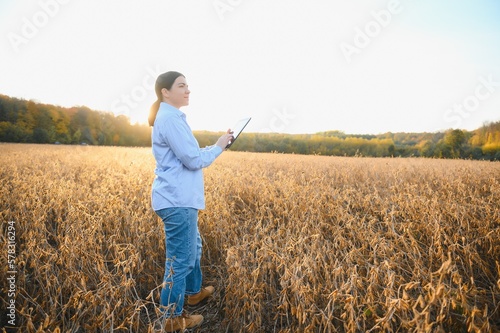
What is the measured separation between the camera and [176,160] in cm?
221

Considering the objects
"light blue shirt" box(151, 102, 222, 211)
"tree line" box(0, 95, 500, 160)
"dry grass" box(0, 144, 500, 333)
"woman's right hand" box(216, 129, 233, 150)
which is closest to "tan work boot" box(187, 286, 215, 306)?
"dry grass" box(0, 144, 500, 333)

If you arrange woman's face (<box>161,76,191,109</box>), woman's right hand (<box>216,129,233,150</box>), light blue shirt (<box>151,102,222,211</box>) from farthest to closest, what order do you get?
woman's right hand (<box>216,129,233,150</box>) → woman's face (<box>161,76,191,109</box>) → light blue shirt (<box>151,102,222,211</box>)

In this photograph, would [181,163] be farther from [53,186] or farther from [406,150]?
[406,150]

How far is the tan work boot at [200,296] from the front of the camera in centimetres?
271

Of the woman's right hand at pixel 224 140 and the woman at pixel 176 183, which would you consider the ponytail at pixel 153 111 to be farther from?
the woman's right hand at pixel 224 140

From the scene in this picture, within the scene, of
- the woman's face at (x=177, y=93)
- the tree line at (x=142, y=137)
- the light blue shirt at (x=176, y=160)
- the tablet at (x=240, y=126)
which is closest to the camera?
the light blue shirt at (x=176, y=160)

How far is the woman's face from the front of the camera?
2.25 metres

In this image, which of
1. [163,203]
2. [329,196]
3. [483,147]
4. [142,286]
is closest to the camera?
[163,203]

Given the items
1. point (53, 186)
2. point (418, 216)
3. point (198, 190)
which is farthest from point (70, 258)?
point (418, 216)

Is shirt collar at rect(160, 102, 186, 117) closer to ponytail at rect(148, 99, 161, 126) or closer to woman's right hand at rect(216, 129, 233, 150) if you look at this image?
ponytail at rect(148, 99, 161, 126)

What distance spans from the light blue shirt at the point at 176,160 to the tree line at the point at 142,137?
31663 millimetres

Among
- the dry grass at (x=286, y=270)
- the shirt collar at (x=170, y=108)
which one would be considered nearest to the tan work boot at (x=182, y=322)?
the dry grass at (x=286, y=270)

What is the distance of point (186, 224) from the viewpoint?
2.19 metres

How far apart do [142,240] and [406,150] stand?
5516 cm
